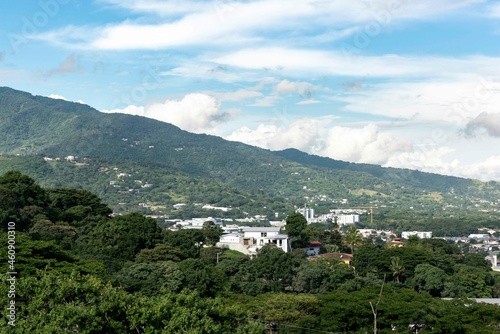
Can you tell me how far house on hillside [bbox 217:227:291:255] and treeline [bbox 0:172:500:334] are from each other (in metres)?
4.94

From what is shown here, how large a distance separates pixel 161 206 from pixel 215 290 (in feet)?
342

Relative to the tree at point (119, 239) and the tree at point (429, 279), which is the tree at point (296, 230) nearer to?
the tree at point (429, 279)

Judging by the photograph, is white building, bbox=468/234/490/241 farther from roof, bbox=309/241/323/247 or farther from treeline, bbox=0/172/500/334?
roof, bbox=309/241/323/247

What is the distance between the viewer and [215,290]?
31.2 m

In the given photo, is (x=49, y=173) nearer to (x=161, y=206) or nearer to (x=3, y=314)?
(x=161, y=206)

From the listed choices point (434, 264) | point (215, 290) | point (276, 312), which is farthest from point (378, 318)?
point (434, 264)

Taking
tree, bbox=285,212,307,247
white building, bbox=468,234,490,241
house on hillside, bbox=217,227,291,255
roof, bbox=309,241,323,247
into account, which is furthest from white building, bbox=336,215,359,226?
tree, bbox=285,212,307,247

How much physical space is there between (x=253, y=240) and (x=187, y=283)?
2815 centimetres

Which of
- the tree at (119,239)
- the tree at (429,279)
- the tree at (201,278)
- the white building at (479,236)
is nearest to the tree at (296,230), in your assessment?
the tree at (429,279)

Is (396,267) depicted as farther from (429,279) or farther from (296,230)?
(296,230)

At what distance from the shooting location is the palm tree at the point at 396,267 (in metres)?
39.9

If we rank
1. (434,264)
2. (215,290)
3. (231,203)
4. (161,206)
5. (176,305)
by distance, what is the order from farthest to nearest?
(231,203) < (161,206) < (434,264) < (215,290) < (176,305)

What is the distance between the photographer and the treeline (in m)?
15.9

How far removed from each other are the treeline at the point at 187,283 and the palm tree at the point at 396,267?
0.10m
